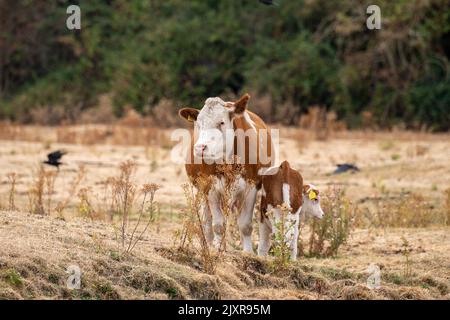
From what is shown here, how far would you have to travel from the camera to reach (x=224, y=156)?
31.9 ft

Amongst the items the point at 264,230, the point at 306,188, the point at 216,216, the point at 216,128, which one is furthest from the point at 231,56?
the point at 216,128

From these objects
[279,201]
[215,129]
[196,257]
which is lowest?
[196,257]

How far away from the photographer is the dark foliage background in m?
27.8

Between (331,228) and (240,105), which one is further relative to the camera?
(331,228)

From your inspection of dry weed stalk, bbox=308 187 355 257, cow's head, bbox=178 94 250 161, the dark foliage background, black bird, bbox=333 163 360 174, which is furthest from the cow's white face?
the dark foliage background

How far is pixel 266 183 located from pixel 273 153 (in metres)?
0.57

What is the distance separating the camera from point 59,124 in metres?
29.2

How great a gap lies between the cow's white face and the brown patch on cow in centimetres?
57

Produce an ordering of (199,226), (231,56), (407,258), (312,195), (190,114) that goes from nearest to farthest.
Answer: (199,226), (190,114), (407,258), (312,195), (231,56)

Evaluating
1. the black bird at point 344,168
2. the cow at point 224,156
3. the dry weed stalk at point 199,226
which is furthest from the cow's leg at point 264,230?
the black bird at point 344,168

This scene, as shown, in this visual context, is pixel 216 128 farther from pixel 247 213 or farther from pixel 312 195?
pixel 312 195

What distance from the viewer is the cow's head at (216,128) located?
943 cm

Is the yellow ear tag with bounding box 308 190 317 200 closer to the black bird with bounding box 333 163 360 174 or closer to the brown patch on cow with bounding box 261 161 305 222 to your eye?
the brown patch on cow with bounding box 261 161 305 222

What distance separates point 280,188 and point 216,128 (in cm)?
95
